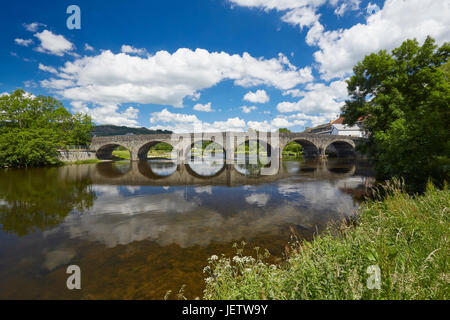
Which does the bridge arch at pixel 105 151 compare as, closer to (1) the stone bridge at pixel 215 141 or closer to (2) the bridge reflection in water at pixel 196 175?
(1) the stone bridge at pixel 215 141

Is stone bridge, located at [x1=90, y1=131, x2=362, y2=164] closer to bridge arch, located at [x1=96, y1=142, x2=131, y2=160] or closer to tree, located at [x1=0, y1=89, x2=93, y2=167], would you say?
bridge arch, located at [x1=96, y1=142, x2=131, y2=160]

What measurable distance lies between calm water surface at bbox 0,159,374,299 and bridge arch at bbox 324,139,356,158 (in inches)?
1852

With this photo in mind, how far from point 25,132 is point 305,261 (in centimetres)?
4598

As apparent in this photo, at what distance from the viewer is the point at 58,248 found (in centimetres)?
639

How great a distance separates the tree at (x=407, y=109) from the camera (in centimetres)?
952

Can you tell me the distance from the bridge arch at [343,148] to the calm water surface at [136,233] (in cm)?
4704

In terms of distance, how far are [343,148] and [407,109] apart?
4544 centimetres

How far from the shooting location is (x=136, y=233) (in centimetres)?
754

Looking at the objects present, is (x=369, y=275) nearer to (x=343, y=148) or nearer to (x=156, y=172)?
(x=156, y=172)

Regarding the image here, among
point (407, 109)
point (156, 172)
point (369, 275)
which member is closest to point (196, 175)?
point (156, 172)

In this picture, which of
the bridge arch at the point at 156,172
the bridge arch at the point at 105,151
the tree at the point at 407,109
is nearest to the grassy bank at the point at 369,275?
the tree at the point at 407,109

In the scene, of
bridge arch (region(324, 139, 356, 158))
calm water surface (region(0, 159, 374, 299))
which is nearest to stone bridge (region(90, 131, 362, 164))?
bridge arch (region(324, 139, 356, 158))
